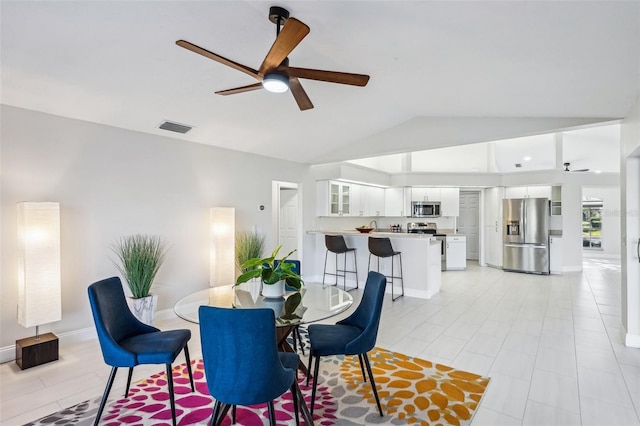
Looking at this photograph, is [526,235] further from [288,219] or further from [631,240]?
[288,219]

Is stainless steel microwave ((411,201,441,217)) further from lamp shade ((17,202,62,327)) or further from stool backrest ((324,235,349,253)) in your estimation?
lamp shade ((17,202,62,327))

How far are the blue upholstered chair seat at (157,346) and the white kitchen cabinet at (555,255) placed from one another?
8.14 m

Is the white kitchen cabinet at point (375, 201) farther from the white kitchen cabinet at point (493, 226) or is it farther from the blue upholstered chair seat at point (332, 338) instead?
the blue upholstered chair seat at point (332, 338)

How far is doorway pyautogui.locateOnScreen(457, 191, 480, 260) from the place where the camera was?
372 inches

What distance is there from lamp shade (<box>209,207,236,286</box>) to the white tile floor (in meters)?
0.77

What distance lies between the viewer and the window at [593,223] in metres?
10.3

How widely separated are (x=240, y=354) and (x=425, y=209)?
7.65 m

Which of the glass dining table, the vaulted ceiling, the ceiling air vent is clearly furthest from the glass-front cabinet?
the glass dining table

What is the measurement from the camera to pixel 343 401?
2.43m

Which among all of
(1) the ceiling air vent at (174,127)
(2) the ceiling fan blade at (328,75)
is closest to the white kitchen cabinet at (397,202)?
(1) the ceiling air vent at (174,127)

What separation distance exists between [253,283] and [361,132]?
3285 millimetres

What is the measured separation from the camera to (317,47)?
320 centimetres

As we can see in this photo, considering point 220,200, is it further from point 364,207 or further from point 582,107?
point 582,107

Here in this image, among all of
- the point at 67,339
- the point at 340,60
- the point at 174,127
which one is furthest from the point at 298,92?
the point at 67,339
